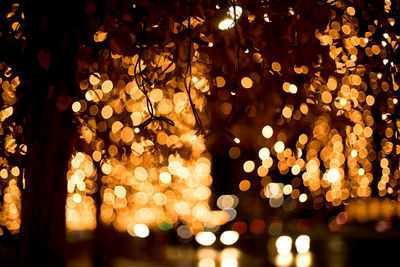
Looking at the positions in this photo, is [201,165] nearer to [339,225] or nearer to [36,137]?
[339,225]

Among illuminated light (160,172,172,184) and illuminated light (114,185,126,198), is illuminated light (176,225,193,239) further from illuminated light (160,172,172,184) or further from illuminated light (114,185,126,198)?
illuminated light (114,185,126,198)

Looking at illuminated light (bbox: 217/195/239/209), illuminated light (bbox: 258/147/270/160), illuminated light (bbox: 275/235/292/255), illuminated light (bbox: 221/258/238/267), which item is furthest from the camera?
illuminated light (bbox: 217/195/239/209)

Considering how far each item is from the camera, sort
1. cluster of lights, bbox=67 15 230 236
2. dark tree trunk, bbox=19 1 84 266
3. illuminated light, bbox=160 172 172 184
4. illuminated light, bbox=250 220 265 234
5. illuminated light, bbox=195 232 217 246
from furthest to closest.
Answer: illuminated light, bbox=250 220 265 234 → illuminated light, bbox=195 232 217 246 → illuminated light, bbox=160 172 172 184 → cluster of lights, bbox=67 15 230 236 → dark tree trunk, bbox=19 1 84 266

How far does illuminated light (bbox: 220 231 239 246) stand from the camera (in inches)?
827

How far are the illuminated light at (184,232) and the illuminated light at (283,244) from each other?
13.3ft

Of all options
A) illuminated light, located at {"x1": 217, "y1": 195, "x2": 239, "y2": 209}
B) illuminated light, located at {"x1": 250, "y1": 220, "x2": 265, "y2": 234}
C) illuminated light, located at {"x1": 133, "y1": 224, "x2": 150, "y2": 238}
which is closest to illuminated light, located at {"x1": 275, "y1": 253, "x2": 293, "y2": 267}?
illuminated light, located at {"x1": 250, "y1": 220, "x2": 265, "y2": 234}

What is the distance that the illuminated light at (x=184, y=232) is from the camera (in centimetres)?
2109

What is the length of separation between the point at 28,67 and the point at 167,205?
15768 mm

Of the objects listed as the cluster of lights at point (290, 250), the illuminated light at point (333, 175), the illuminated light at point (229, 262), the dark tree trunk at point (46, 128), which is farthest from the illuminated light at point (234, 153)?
the dark tree trunk at point (46, 128)

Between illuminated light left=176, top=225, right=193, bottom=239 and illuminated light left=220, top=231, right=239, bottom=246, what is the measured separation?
5.15 ft

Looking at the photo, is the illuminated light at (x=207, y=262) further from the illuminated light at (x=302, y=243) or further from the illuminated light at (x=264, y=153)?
the illuminated light at (x=264, y=153)

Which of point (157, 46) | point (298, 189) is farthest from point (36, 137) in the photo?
point (298, 189)

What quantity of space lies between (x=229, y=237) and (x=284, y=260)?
6.96 meters

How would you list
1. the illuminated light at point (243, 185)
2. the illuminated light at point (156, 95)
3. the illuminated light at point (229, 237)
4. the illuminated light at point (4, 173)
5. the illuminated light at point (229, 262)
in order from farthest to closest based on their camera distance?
the illuminated light at point (243, 185), the illuminated light at point (229, 237), the illuminated light at point (229, 262), the illuminated light at point (156, 95), the illuminated light at point (4, 173)
